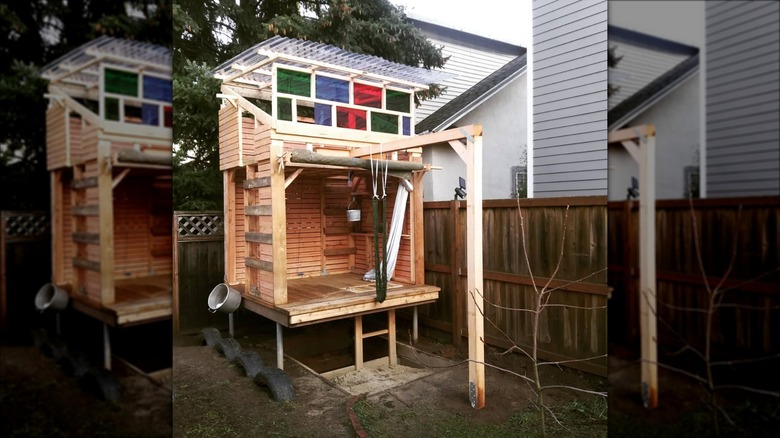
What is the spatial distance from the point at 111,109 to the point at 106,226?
29 cm

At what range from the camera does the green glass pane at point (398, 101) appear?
10.7ft

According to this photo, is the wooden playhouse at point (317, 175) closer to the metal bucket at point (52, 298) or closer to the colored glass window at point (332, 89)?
the colored glass window at point (332, 89)

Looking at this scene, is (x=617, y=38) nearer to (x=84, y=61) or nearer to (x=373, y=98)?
(x=84, y=61)

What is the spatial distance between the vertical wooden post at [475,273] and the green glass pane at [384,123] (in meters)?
0.59

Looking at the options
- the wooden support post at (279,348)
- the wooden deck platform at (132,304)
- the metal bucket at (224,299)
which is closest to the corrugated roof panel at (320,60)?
the metal bucket at (224,299)

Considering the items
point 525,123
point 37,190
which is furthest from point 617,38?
point 525,123

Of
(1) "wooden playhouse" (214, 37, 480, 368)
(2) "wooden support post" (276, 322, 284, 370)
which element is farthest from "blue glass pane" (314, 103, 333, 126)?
(2) "wooden support post" (276, 322, 284, 370)

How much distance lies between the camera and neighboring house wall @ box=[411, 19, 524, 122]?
10.4 feet

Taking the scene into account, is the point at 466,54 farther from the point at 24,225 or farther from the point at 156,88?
the point at 24,225

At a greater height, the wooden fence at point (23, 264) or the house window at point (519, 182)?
the house window at point (519, 182)

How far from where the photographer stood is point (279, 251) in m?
2.87

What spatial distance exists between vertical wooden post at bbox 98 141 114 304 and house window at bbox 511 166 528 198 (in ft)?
8.11

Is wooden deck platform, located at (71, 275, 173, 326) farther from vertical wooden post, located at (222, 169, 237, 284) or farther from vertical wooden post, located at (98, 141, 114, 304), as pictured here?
vertical wooden post, located at (222, 169, 237, 284)

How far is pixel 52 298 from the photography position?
48.4 inches
